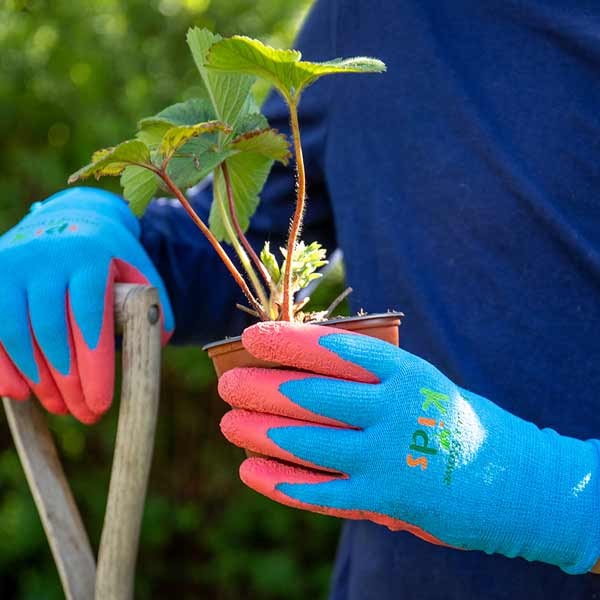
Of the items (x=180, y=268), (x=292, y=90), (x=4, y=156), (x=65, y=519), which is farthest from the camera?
(x=4, y=156)

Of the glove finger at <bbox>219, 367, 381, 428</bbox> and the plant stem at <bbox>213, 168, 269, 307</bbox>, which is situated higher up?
the plant stem at <bbox>213, 168, 269, 307</bbox>

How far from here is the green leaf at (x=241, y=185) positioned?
779mm

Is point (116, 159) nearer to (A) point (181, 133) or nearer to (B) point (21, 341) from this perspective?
(A) point (181, 133)

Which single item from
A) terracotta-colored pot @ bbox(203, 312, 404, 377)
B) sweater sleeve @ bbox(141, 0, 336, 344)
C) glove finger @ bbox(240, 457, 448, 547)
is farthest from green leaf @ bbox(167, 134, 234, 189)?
sweater sleeve @ bbox(141, 0, 336, 344)

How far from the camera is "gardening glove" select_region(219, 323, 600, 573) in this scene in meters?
0.67

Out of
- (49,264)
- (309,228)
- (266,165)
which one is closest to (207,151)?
(266,165)

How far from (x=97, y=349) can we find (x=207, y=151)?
25cm

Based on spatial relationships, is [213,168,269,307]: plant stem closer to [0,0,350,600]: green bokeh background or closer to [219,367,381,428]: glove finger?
[219,367,381,428]: glove finger

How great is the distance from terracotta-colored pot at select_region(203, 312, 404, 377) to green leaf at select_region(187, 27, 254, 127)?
0.64 feet

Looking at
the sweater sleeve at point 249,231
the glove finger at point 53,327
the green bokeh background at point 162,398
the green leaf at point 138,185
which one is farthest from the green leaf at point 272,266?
the green bokeh background at point 162,398

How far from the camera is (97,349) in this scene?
2.80ft

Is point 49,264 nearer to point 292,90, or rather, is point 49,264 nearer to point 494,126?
point 292,90

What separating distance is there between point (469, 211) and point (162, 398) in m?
1.32

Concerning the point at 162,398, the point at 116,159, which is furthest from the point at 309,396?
the point at 162,398
